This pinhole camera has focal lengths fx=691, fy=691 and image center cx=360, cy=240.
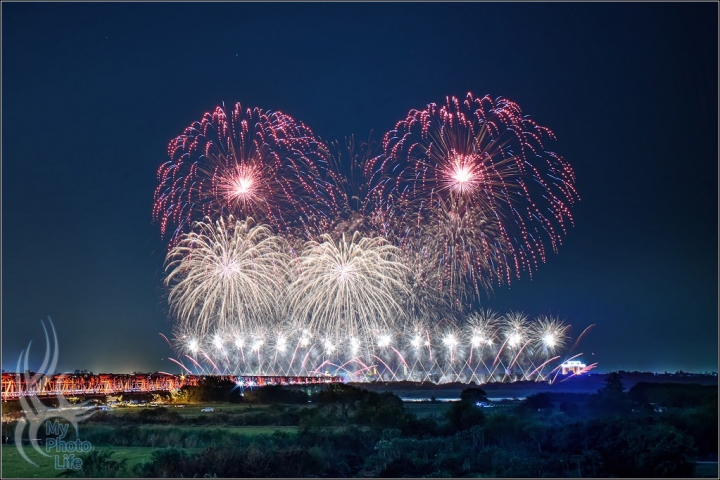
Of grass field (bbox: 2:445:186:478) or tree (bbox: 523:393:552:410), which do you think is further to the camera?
tree (bbox: 523:393:552:410)

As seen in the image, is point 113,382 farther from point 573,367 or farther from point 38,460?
point 573,367

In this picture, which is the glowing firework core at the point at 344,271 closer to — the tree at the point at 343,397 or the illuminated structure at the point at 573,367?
the tree at the point at 343,397

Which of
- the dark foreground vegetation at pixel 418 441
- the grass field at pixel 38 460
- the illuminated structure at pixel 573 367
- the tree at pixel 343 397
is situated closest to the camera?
the grass field at pixel 38 460

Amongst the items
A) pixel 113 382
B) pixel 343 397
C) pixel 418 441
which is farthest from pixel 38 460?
pixel 113 382

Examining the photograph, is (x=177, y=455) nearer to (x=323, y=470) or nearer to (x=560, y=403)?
(x=323, y=470)

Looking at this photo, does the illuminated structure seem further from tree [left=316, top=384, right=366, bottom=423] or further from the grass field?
the grass field

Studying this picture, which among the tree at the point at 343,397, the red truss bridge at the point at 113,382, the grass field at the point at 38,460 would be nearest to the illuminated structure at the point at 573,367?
the red truss bridge at the point at 113,382

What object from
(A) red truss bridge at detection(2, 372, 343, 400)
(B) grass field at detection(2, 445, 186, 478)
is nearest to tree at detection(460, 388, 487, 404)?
(A) red truss bridge at detection(2, 372, 343, 400)

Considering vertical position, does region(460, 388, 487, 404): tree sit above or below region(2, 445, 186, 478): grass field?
above
